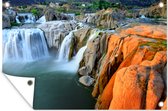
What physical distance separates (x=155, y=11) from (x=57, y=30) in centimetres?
51

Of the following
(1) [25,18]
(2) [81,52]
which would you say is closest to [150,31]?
(2) [81,52]

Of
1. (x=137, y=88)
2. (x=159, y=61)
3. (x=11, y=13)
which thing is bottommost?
(x=137, y=88)

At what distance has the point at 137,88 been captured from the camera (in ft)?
5.31

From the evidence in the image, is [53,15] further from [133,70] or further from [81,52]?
[133,70]

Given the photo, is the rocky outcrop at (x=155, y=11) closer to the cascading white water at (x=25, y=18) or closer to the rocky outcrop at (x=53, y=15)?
the rocky outcrop at (x=53, y=15)

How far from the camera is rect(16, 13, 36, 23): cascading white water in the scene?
170cm

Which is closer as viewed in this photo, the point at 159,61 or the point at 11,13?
the point at 159,61

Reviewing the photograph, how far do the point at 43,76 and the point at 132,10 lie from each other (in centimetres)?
56

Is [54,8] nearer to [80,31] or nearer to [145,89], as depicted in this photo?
[80,31]

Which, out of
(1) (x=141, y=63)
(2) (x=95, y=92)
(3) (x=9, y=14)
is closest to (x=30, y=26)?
(3) (x=9, y=14)

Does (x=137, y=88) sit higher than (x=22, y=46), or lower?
Result: lower

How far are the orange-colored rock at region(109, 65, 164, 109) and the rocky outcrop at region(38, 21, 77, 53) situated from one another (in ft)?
1.18

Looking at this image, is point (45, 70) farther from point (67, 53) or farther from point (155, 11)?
point (155, 11)

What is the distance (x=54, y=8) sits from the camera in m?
1.72
